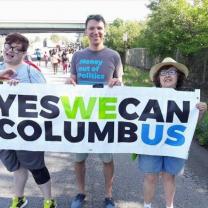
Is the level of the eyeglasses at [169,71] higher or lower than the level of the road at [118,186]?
higher

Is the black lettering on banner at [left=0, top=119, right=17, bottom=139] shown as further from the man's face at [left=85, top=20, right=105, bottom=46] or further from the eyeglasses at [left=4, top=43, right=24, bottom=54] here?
the man's face at [left=85, top=20, right=105, bottom=46]

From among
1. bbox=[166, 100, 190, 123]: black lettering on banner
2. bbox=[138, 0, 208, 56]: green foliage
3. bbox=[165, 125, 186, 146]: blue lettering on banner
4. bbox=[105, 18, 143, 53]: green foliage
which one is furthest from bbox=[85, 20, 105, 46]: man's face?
bbox=[105, 18, 143, 53]: green foliage

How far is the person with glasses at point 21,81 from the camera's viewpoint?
13.1ft

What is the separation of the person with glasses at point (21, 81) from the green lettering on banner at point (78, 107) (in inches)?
12.6

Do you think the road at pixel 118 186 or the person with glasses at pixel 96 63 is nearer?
the person with glasses at pixel 96 63

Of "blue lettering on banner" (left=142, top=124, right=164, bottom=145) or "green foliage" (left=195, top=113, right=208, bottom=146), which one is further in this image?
"green foliage" (left=195, top=113, right=208, bottom=146)

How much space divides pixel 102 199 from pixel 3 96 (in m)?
1.66

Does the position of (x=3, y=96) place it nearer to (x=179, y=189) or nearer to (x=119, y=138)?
(x=119, y=138)

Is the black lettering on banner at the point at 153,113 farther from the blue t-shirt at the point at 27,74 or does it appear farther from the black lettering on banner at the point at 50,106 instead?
the blue t-shirt at the point at 27,74

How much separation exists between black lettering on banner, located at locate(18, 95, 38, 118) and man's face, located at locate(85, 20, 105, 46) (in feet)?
2.74

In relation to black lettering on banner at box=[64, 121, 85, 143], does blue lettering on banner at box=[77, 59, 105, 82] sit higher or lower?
higher

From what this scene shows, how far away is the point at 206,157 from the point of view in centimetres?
669

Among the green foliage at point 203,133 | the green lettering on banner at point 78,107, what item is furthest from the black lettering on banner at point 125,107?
the green foliage at point 203,133

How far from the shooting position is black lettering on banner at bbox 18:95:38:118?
13.6 ft
